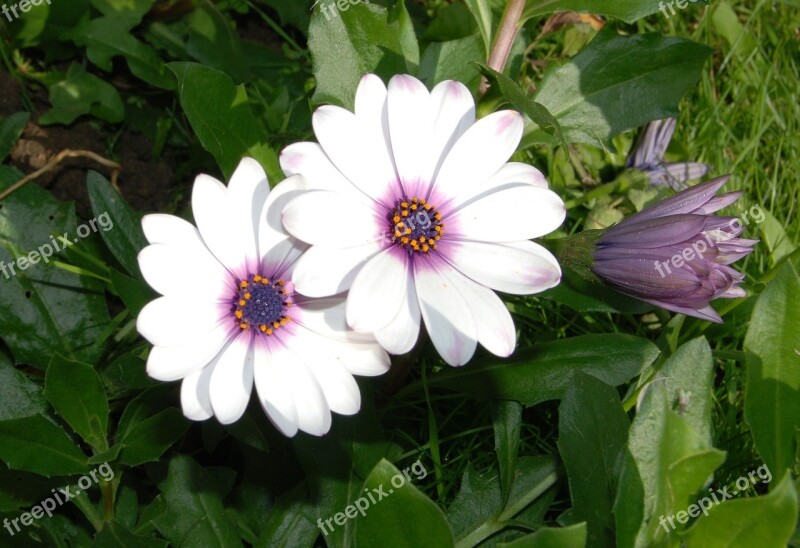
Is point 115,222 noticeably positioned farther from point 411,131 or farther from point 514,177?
point 514,177

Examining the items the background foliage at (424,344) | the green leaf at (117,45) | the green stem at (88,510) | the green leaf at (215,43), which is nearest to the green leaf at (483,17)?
the background foliage at (424,344)

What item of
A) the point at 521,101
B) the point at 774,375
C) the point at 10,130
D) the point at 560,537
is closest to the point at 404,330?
the point at 560,537

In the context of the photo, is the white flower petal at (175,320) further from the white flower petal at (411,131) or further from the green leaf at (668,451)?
the green leaf at (668,451)

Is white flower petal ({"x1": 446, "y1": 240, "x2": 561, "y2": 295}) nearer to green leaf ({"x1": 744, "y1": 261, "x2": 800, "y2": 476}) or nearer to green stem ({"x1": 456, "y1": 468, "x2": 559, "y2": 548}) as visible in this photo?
green leaf ({"x1": 744, "y1": 261, "x2": 800, "y2": 476})

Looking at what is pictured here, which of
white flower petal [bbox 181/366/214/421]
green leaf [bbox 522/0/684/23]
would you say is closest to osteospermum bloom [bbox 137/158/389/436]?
white flower petal [bbox 181/366/214/421]

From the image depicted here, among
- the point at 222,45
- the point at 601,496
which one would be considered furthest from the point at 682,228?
the point at 222,45
